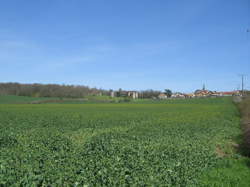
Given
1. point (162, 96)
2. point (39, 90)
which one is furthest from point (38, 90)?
point (162, 96)

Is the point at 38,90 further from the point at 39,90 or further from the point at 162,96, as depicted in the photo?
the point at 162,96

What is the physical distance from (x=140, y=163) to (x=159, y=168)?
63 cm

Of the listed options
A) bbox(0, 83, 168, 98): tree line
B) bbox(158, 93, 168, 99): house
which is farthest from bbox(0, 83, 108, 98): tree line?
bbox(158, 93, 168, 99): house

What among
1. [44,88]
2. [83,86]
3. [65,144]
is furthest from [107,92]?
[65,144]

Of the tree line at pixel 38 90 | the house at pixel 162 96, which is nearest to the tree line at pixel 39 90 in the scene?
the tree line at pixel 38 90

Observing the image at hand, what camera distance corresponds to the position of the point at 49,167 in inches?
294

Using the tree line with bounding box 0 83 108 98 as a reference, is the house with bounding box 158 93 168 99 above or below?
below

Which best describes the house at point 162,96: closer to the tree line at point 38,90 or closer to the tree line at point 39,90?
the tree line at point 39,90

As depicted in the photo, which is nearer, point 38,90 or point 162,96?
point 38,90

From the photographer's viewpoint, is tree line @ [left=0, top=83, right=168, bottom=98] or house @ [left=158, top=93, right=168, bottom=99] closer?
tree line @ [left=0, top=83, right=168, bottom=98]

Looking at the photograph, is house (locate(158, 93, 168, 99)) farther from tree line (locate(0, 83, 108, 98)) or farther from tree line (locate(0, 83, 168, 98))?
tree line (locate(0, 83, 108, 98))

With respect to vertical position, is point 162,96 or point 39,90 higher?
point 39,90

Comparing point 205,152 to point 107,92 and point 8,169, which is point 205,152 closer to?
point 8,169

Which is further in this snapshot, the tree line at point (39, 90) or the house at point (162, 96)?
the house at point (162, 96)
